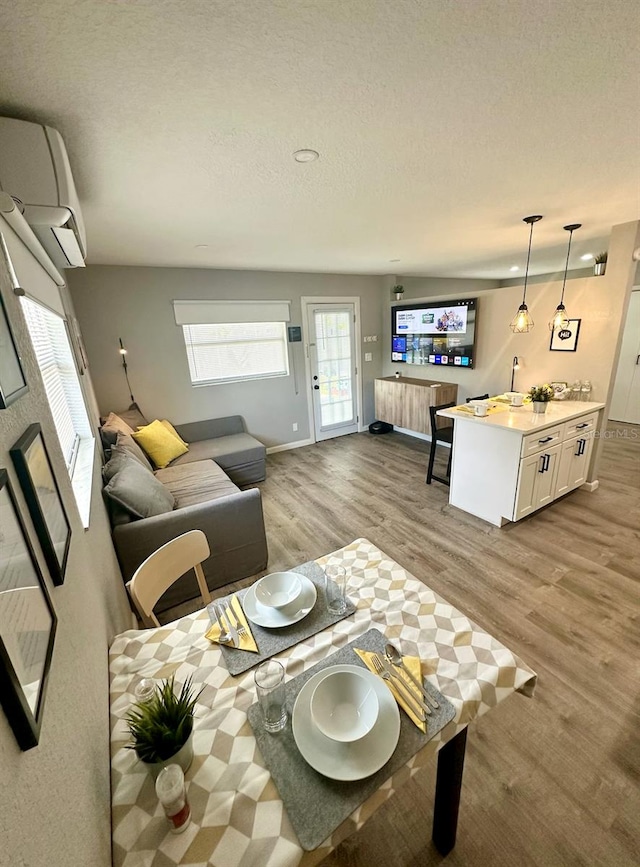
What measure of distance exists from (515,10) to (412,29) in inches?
9.4

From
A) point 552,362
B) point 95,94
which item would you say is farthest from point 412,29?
point 552,362

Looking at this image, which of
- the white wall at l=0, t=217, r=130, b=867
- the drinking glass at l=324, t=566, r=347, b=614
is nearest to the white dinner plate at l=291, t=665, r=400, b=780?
the drinking glass at l=324, t=566, r=347, b=614

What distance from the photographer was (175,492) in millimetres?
2928

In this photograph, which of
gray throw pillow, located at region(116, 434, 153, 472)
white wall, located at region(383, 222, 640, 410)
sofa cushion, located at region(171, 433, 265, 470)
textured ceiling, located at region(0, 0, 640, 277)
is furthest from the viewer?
sofa cushion, located at region(171, 433, 265, 470)

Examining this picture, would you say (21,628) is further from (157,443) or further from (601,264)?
→ (601,264)

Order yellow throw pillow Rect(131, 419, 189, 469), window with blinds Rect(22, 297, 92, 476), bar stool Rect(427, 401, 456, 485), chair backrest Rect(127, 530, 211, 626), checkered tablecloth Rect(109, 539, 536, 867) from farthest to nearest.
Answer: bar stool Rect(427, 401, 456, 485)
yellow throw pillow Rect(131, 419, 189, 469)
window with blinds Rect(22, 297, 92, 476)
chair backrest Rect(127, 530, 211, 626)
checkered tablecloth Rect(109, 539, 536, 867)

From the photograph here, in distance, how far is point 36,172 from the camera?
1163 millimetres

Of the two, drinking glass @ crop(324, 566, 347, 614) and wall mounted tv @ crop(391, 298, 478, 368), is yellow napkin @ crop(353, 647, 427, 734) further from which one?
wall mounted tv @ crop(391, 298, 478, 368)

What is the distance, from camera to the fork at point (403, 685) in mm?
885

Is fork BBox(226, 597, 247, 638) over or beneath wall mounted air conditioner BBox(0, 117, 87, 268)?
beneath

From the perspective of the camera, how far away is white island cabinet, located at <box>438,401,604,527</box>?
108 inches

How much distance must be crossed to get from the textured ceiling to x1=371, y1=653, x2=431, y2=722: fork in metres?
1.68

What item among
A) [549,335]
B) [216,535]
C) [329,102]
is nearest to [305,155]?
[329,102]

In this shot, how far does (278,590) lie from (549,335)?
3.52 meters
